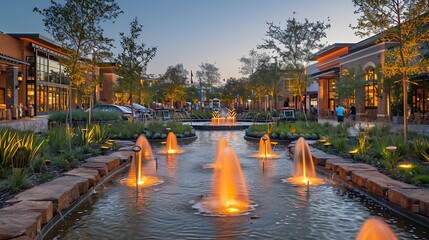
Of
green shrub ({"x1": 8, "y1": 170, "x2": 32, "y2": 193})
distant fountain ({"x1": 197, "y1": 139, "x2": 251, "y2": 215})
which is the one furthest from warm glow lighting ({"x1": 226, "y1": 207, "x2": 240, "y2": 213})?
green shrub ({"x1": 8, "y1": 170, "x2": 32, "y2": 193})

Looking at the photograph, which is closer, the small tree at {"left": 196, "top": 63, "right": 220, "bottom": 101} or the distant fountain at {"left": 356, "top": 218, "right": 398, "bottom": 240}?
the distant fountain at {"left": 356, "top": 218, "right": 398, "bottom": 240}

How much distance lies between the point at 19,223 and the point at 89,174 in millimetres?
3656

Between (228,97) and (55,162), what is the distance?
88.2 meters

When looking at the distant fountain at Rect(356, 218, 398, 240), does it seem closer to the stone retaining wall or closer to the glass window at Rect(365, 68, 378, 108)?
the stone retaining wall

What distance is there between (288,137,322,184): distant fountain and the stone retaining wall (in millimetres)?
4542

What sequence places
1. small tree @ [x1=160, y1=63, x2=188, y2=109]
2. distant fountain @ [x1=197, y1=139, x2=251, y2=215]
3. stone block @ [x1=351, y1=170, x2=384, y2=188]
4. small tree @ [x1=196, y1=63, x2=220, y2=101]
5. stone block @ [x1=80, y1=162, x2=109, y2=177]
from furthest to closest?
small tree @ [x1=196, y1=63, x2=220, y2=101]
small tree @ [x1=160, y1=63, x2=188, y2=109]
stone block @ [x1=80, y1=162, x2=109, y2=177]
stone block @ [x1=351, y1=170, x2=384, y2=188]
distant fountain @ [x1=197, y1=139, x2=251, y2=215]

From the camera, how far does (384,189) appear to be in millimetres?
7293

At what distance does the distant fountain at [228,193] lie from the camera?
6926mm

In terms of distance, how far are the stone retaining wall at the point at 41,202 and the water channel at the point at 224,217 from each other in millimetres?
262

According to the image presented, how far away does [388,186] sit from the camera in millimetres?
7336

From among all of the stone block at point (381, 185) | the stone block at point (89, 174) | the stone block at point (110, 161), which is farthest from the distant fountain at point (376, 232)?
the stone block at point (110, 161)

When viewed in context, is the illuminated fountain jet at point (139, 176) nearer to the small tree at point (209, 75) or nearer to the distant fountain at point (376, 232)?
the distant fountain at point (376, 232)

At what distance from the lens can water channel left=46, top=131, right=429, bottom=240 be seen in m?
5.71

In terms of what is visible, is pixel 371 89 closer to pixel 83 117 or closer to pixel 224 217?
pixel 83 117
